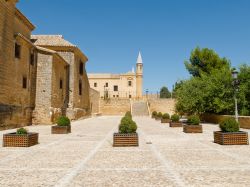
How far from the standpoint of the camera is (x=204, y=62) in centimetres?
3612

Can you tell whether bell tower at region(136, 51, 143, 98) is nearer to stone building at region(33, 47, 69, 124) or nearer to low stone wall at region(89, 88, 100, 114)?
low stone wall at region(89, 88, 100, 114)

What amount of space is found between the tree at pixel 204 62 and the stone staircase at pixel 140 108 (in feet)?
52.9

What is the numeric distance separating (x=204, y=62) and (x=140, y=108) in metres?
20.8

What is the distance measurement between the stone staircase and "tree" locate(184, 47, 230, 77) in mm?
16122

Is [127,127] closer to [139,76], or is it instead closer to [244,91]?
[244,91]

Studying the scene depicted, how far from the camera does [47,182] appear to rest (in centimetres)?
556

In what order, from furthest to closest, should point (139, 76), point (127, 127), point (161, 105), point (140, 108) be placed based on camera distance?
1. point (139, 76)
2. point (161, 105)
3. point (140, 108)
4. point (127, 127)

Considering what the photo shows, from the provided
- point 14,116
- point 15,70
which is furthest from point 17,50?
point 14,116

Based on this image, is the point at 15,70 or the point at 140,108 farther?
Answer: the point at 140,108

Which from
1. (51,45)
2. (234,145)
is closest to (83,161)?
(234,145)

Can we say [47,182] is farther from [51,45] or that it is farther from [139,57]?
[139,57]

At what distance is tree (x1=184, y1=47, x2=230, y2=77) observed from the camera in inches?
1400

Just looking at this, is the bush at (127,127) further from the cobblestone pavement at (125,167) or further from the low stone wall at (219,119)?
the low stone wall at (219,119)

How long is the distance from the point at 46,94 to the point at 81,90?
41.2ft
